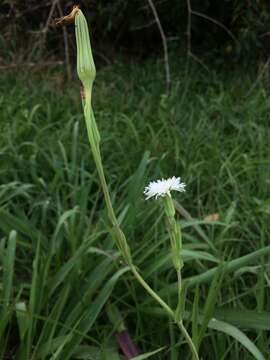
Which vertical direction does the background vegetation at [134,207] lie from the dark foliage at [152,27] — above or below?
below

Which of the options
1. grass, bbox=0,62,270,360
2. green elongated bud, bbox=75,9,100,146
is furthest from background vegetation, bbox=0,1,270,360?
green elongated bud, bbox=75,9,100,146

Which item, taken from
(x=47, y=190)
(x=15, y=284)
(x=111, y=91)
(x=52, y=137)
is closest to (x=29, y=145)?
(x=52, y=137)

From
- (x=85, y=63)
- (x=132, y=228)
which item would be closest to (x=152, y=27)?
(x=132, y=228)

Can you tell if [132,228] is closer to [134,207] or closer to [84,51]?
[134,207]

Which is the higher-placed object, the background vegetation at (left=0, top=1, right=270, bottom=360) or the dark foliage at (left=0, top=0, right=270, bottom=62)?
the dark foliage at (left=0, top=0, right=270, bottom=62)

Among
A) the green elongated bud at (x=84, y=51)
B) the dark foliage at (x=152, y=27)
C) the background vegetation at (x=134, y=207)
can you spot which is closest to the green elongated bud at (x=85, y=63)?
the green elongated bud at (x=84, y=51)

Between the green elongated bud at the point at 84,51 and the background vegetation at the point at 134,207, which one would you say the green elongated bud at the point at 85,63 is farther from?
the background vegetation at the point at 134,207

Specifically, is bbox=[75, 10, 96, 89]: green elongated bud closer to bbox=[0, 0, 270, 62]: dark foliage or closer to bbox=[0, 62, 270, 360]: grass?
bbox=[0, 62, 270, 360]: grass
